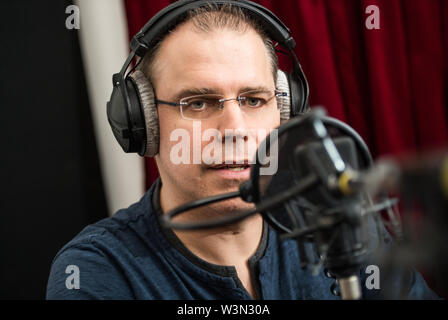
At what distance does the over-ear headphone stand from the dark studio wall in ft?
2.19

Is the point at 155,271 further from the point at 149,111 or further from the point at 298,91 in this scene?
the point at 298,91

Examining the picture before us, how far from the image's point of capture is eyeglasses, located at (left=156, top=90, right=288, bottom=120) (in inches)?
34.4

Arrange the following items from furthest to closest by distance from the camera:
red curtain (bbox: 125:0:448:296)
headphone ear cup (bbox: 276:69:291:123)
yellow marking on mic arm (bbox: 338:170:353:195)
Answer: red curtain (bbox: 125:0:448:296)
headphone ear cup (bbox: 276:69:291:123)
yellow marking on mic arm (bbox: 338:170:353:195)

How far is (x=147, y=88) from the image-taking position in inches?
36.4

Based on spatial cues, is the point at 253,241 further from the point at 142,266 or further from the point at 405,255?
the point at 405,255

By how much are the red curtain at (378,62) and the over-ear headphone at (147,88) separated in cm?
48

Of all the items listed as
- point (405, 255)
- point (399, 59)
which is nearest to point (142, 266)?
point (405, 255)

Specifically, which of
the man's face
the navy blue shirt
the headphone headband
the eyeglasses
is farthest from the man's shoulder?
the headphone headband

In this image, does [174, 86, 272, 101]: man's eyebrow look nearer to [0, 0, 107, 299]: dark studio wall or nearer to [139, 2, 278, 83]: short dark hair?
[139, 2, 278, 83]: short dark hair

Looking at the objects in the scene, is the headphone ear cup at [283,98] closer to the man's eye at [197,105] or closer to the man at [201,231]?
the man at [201,231]

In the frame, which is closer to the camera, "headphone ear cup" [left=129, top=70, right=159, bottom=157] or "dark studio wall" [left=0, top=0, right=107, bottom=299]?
"headphone ear cup" [left=129, top=70, right=159, bottom=157]

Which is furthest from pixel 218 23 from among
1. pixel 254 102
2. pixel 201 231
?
pixel 201 231

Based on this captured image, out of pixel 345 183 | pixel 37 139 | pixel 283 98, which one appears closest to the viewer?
pixel 345 183

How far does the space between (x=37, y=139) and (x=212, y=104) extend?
2.90 ft
